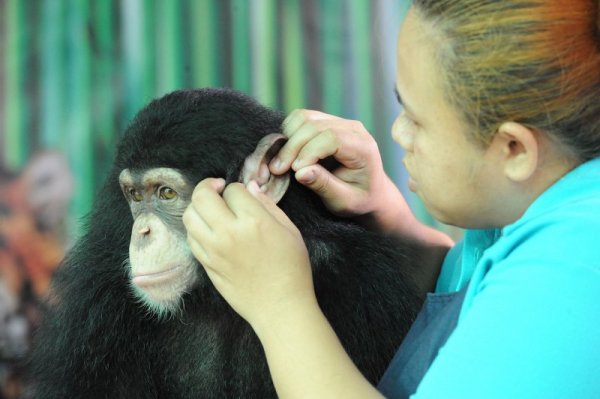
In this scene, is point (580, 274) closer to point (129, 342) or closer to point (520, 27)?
point (520, 27)

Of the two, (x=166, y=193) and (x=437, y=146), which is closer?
(x=437, y=146)

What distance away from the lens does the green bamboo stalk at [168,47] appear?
2.28m

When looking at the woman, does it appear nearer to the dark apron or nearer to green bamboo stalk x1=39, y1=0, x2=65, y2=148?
the dark apron

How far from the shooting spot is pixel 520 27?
2.67ft

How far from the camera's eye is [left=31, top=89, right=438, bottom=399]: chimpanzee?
1314mm

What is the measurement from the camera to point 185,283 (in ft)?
4.33

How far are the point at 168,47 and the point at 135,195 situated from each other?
0.99 meters

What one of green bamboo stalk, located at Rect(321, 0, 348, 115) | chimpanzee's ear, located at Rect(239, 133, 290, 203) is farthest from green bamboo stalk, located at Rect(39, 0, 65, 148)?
chimpanzee's ear, located at Rect(239, 133, 290, 203)

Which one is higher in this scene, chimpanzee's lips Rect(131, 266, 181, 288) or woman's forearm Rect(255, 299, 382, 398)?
woman's forearm Rect(255, 299, 382, 398)

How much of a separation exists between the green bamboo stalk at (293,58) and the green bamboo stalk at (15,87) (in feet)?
2.36

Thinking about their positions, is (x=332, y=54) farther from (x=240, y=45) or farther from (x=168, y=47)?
(x=168, y=47)

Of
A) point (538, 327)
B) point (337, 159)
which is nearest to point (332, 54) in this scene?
point (337, 159)

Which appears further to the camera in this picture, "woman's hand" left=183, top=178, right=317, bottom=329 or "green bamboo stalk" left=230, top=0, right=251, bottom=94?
"green bamboo stalk" left=230, top=0, right=251, bottom=94

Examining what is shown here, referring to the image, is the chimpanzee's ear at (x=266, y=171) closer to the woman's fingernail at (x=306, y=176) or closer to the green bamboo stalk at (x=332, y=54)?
the woman's fingernail at (x=306, y=176)
